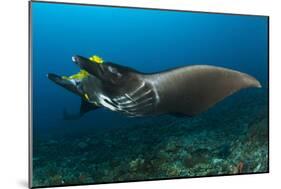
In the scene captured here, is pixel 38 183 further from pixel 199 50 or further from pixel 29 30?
pixel 199 50

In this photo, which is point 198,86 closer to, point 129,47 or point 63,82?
→ point 129,47

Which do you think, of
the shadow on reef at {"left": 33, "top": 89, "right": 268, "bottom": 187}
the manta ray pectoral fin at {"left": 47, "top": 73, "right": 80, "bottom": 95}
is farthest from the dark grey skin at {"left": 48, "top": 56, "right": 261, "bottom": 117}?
the shadow on reef at {"left": 33, "top": 89, "right": 268, "bottom": 187}

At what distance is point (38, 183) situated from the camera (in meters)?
4.39

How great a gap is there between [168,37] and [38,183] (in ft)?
5.47

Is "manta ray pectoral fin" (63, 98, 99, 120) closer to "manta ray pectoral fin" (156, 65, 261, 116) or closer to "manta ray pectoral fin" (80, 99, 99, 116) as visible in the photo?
"manta ray pectoral fin" (80, 99, 99, 116)

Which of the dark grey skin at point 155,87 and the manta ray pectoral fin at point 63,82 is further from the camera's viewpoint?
the dark grey skin at point 155,87

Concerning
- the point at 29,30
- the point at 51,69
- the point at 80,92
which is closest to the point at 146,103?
the point at 80,92

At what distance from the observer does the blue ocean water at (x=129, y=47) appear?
4.37 meters

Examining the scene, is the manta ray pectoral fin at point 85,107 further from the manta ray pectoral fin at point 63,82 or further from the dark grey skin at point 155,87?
the manta ray pectoral fin at point 63,82

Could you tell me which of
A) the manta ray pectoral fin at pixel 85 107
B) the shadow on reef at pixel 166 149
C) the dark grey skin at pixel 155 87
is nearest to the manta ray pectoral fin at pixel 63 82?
the dark grey skin at pixel 155 87

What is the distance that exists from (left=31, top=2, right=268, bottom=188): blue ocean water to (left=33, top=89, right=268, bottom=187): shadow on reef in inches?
1.2

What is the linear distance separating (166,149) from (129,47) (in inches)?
37.5

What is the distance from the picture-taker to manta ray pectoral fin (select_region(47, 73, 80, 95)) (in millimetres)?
4386

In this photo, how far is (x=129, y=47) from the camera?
462 cm
